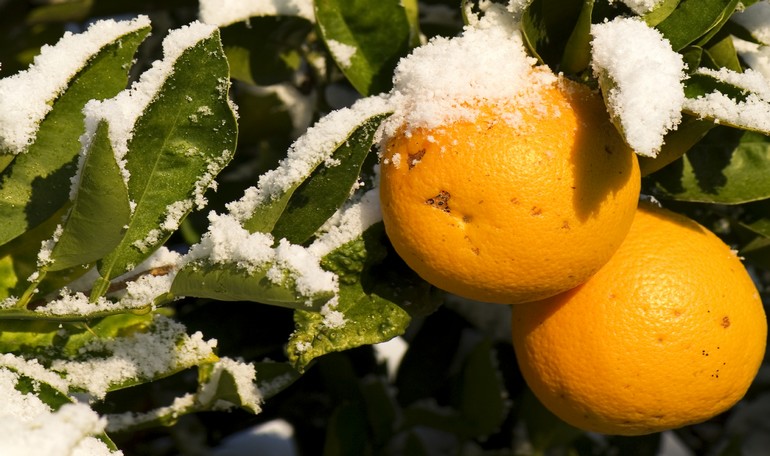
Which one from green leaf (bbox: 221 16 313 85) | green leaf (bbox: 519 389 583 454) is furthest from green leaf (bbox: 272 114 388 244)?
green leaf (bbox: 519 389 583 454)

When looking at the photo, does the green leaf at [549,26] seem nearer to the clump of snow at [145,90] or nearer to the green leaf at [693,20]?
the green leaf at [693,20]

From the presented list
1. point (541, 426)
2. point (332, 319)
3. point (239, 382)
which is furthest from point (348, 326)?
point (541, 426)

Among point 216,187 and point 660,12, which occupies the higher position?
point 660,12

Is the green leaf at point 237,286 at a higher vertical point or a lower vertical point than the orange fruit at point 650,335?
higher

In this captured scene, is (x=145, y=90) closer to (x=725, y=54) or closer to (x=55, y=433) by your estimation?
(x=55, y=433)

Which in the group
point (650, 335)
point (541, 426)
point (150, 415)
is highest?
point (650, 335)

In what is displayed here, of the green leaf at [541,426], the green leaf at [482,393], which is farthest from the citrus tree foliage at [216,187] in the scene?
the green leaf at [541,426]

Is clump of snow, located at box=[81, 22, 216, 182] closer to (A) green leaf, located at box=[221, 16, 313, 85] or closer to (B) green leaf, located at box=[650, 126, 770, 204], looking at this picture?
(A) green leaf, located at box=[221, 16, 313, 85]
